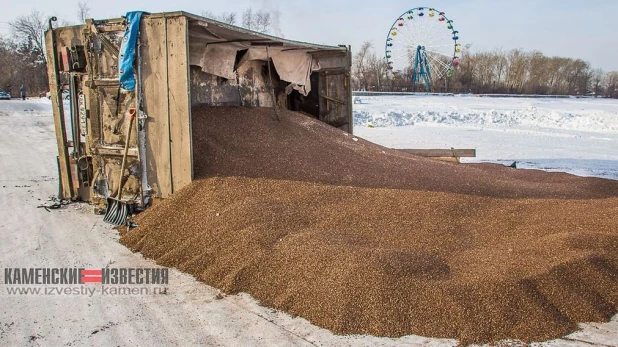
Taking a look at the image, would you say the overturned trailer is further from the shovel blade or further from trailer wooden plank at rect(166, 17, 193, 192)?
the shovel blade

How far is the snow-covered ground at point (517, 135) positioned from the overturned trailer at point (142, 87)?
19.3 feet

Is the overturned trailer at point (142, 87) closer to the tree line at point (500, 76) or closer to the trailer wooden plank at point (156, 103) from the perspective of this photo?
the trailer wooden plank at point (156, 103)

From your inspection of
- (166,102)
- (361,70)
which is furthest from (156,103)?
(361,70)

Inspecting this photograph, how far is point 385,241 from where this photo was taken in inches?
161

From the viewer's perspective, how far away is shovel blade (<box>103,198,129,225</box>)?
5680 millimetres

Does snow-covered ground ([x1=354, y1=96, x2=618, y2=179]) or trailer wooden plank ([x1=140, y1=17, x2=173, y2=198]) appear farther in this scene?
snow-covered ground ([x1=354, y1=96, x2=618, y2=179])

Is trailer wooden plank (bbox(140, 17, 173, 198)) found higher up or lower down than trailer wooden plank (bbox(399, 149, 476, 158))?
higher up

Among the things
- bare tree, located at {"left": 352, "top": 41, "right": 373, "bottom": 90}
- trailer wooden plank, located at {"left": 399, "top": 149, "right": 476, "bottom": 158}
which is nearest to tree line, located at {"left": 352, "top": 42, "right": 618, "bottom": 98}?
bare tree, located at {"left": 352, "top": 41, "right": 373, "bottom": 90}

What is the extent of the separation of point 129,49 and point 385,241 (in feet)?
11.1

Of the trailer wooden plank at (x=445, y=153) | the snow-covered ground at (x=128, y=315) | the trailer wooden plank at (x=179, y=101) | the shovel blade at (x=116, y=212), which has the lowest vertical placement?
the snow-covered ground at (x=128, y=315)

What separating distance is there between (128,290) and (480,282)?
2651 mm

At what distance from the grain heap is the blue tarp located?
104 cm

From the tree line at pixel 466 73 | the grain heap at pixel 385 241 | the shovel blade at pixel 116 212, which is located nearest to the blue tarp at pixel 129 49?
the grain heap at pixel 385 241

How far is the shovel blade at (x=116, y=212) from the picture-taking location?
5.68 m
